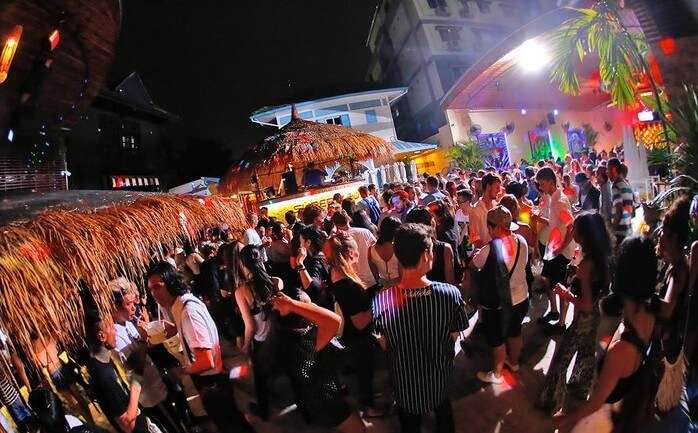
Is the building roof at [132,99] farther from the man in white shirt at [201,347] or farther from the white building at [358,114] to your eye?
the man in white shirt at [201,347]

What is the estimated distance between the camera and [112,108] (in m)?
23.4

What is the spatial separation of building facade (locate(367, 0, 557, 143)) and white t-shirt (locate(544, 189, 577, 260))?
1013 inches

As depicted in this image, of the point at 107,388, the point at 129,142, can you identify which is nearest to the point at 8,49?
the point at 107,388

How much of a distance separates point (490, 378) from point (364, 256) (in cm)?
202

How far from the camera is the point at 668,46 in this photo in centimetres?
430

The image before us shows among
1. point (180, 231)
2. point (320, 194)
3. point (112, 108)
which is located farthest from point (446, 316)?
point (112, 108)

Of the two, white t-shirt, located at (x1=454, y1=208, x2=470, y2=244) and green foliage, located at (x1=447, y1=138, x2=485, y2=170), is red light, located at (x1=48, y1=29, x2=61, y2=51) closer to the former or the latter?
white t-shirt, located at (x1=454, y1=208, x2=470, y2=244)

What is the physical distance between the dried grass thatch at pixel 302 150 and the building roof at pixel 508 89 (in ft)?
30.2

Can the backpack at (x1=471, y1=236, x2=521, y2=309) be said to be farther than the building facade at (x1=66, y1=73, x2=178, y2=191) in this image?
No

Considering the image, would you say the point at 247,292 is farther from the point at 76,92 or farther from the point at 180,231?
the point at 76,92

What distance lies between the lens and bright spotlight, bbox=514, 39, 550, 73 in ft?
45.6

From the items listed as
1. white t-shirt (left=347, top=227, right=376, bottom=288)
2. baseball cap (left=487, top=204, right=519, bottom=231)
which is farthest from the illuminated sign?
baseball cap (left=487, top=204, right=519, bottom=231)

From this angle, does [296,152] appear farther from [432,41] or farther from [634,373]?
[432,41]

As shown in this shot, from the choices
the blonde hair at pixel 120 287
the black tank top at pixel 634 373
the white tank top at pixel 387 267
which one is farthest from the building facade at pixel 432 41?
the black tank top at pixel 634 373
